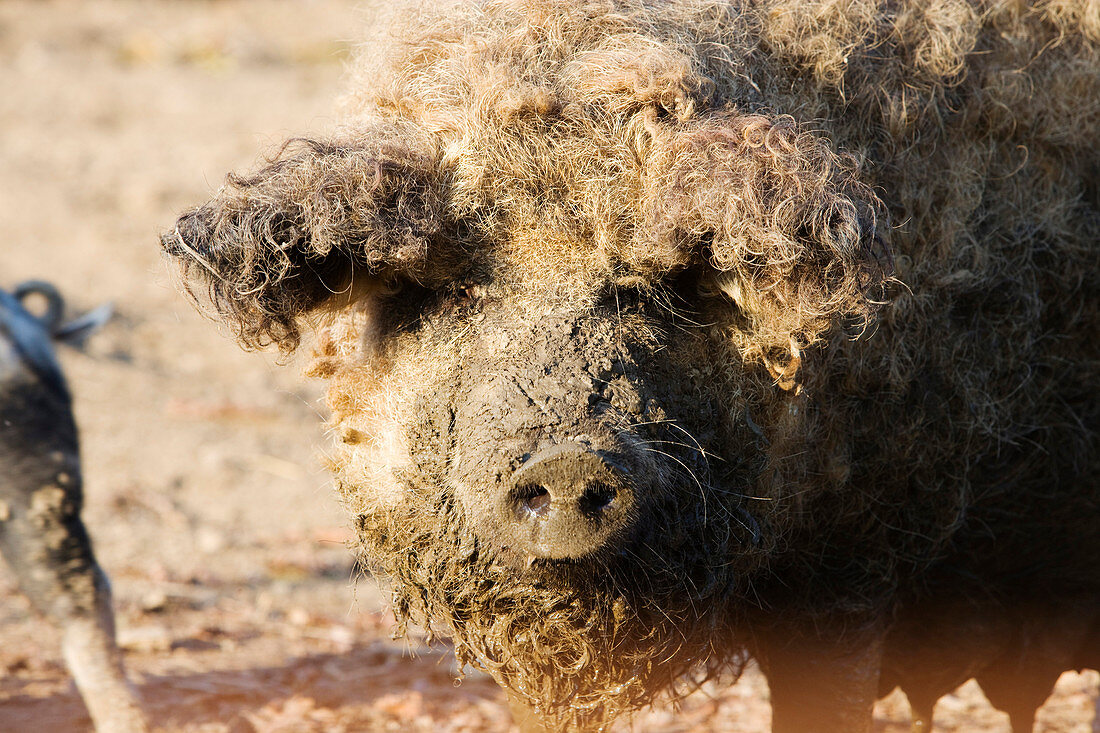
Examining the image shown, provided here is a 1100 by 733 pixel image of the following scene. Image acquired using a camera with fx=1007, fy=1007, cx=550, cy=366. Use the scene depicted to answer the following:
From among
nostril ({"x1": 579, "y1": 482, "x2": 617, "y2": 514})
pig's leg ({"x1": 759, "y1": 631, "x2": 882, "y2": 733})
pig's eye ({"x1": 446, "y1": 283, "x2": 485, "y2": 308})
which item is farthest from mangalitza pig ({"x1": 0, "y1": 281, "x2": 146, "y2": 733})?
nostril ({"x1": 579, "y1": 482, "x2": 617, "y2": 514})

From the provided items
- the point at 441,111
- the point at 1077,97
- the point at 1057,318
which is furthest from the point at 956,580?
the point at 441,111

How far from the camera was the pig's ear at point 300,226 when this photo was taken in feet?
6.86

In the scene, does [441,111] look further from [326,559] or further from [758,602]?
[326,559]

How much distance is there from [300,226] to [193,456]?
561 centimetres

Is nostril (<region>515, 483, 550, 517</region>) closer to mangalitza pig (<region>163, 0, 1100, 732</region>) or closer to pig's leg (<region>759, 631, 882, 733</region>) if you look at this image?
mangalitza pig (<region>163, 0, 1100, 732</region>)

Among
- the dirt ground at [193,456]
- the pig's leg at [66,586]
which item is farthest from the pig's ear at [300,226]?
the pig's leg at [66,586]

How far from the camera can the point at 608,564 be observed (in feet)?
6.60

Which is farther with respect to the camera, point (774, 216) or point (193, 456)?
point (193, 456)

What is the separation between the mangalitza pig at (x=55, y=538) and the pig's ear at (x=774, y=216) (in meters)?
3.16

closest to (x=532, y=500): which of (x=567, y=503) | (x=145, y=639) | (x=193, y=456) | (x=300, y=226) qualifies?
(x=567, y=503)

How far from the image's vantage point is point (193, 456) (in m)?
7.25

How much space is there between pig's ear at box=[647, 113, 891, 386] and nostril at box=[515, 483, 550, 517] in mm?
587

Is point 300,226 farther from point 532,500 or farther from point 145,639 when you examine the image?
point 145,639

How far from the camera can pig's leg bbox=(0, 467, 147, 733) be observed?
4.05m
